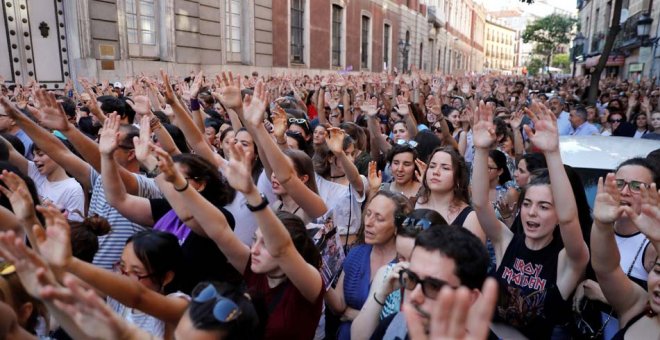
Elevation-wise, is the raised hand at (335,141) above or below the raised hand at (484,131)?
below

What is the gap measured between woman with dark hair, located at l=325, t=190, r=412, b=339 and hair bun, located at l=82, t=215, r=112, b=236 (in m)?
1.30

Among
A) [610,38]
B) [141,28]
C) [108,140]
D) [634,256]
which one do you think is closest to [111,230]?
[108,140]

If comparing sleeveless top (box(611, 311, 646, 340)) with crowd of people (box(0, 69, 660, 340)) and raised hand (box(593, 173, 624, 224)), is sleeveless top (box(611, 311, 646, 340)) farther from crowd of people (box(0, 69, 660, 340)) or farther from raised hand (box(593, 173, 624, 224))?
raised hand (box(593, 173, 624, 224))

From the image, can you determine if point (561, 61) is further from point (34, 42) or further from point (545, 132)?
point (545, 132)

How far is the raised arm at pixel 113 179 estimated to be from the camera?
2.84 metres

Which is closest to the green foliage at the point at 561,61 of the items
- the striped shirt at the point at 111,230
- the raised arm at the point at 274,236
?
the striped shirt at the point at 111,230

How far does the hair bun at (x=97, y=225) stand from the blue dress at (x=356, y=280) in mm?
1380

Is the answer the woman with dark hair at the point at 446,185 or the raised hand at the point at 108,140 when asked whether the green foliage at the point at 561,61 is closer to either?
the woman with dark hair at the point at 446,185

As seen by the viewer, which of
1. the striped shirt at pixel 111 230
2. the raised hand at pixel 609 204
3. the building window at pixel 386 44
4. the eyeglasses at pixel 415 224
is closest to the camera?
the raised hand at pixel 609 204

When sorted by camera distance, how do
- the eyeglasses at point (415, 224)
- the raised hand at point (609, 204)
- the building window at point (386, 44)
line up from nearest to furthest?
the raised hand at point (609, 204), the eyeglasses at point (415, 224), the building window at point (386, 44)

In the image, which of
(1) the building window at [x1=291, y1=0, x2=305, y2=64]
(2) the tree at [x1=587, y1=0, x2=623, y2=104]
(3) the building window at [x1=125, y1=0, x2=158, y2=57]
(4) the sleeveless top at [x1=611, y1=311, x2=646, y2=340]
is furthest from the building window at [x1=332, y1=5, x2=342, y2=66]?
(4) the sleeveless top at [x1=611, y1=311, x2=646, y2=340]

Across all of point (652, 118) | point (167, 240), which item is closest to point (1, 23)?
point (167, 240)

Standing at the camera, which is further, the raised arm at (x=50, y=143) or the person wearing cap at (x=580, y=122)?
the person wearing cap at (x=580, y=122)

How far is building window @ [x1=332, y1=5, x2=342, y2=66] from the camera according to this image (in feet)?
76.8
